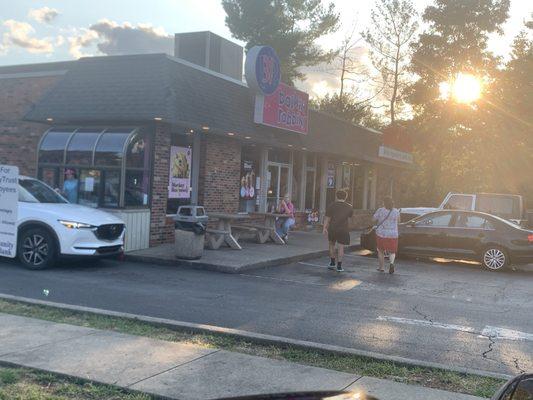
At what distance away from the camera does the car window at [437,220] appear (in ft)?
48.1

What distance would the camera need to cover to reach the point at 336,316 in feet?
25.9

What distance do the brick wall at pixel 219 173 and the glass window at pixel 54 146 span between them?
3.58 m

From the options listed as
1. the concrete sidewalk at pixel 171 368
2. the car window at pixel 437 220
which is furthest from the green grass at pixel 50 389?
the car window at pixel 437 220

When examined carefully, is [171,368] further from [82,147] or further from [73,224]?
[82,147]

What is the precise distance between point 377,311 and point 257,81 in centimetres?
911

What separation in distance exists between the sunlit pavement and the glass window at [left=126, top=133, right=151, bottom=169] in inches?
97.5

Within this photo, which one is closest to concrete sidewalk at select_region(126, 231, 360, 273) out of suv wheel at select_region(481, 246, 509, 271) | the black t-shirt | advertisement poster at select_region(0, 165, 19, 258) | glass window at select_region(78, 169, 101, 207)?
the black t-shirt

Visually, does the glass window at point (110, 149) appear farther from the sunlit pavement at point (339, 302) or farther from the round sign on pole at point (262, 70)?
the round sign on pole at point (262, 70)

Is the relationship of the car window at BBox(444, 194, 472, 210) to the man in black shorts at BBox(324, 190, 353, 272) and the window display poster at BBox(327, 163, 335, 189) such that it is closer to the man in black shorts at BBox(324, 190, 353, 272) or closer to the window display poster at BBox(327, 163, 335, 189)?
the window display poster at BBox(327, 163, 335, 189)

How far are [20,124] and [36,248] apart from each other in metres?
6.55

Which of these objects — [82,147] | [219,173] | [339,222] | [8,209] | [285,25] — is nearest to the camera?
[8,209]

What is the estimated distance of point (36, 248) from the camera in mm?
10672

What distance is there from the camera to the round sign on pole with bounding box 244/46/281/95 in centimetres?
1577

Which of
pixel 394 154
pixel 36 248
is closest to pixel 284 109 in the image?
pixel 36 248
